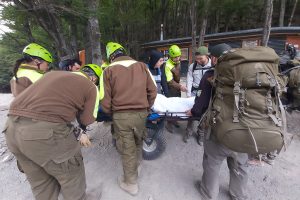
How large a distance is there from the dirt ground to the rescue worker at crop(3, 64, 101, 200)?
3.01ft

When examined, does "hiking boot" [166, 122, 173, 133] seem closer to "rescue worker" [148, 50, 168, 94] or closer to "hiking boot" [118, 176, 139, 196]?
"rescue worker" [148, 50, 168, 94]

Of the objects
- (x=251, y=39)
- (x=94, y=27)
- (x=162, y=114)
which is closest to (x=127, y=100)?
(x=162, y=114)

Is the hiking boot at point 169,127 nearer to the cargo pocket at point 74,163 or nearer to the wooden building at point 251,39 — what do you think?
the cargo pocket at point 74,163

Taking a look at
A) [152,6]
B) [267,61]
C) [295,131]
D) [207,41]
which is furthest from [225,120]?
[152,6]

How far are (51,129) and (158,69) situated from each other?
2982 mm

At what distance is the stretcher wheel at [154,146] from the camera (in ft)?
12.8

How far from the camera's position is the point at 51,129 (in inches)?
83.1

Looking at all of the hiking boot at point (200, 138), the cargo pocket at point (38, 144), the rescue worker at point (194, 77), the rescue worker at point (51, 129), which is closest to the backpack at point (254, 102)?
the rescue worker at point (51, 129)

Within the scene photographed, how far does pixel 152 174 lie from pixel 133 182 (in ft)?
1.67

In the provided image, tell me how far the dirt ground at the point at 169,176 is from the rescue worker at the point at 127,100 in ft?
1.16

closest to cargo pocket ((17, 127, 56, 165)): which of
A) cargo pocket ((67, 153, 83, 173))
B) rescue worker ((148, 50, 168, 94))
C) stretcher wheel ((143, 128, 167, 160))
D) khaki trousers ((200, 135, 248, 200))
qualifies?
cargo pocket ((67, 153, 83, 173))

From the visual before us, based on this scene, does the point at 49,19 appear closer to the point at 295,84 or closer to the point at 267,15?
the point at 295,84

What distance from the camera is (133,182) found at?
3.14 meters

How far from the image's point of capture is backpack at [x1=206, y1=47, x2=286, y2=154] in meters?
2.06
